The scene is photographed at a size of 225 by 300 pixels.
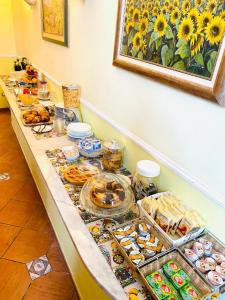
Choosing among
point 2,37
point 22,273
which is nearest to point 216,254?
point 22,273

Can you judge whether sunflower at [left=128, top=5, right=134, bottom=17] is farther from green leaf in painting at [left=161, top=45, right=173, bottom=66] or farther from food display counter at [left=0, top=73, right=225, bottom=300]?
food display counter at [left=0, top=73, right=225, bottom=300]

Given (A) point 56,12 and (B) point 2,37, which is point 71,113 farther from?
(B) point 2,37

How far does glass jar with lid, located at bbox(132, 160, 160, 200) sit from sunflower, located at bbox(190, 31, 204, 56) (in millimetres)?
441

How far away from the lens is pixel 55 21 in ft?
6.00

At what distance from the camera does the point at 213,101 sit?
73 centimetres

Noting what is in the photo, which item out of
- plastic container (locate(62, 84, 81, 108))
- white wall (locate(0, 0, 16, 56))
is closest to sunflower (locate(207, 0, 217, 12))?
plastic container (locate(62, 84, 81, 108))

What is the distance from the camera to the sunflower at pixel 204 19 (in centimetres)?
69

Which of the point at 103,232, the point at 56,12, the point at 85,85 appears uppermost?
the point at 56,12


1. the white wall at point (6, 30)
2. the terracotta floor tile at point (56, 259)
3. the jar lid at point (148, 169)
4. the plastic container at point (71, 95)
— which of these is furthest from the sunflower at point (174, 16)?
the white wall at point (6, 30)

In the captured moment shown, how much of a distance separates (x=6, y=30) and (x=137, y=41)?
2989 millimetres

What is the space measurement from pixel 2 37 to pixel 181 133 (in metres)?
3.33

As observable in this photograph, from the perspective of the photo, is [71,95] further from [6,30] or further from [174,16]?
[6,30]

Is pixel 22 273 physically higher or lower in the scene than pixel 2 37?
lower

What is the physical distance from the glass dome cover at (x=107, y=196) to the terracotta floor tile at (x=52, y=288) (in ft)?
2.24
